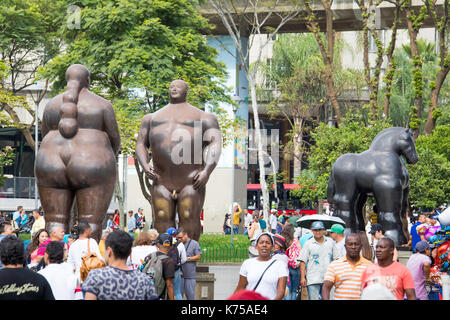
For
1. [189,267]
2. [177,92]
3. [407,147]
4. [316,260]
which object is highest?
[177,92]

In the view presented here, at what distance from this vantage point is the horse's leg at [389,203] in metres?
14.4

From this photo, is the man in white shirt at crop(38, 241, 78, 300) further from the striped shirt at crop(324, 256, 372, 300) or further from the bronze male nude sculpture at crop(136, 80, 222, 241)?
the bronze male nude sculpture at crop(136, 80, 222, 241)

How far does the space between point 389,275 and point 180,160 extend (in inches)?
182

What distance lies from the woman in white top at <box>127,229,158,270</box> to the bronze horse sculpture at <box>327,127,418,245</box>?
6.15 metres

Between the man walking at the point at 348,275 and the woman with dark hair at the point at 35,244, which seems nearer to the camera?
the man walking at the point at 348,275

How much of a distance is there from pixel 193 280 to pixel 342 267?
11.9ft

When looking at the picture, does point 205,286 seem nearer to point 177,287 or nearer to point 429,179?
point 177,287

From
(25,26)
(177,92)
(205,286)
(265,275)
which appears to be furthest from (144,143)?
(25,26)

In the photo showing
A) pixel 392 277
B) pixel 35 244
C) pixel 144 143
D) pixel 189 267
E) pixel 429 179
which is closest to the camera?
pixel 392 277

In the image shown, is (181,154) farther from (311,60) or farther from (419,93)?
(311,60)

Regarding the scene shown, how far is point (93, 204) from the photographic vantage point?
1045 cm

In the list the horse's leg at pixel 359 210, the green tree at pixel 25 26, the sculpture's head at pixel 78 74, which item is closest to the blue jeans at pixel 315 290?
the sculpture's head at pixel 78 74

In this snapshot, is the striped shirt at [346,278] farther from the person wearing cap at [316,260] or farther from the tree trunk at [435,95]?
the tree trunk at [435,95]

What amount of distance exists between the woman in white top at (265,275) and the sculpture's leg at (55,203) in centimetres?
418
